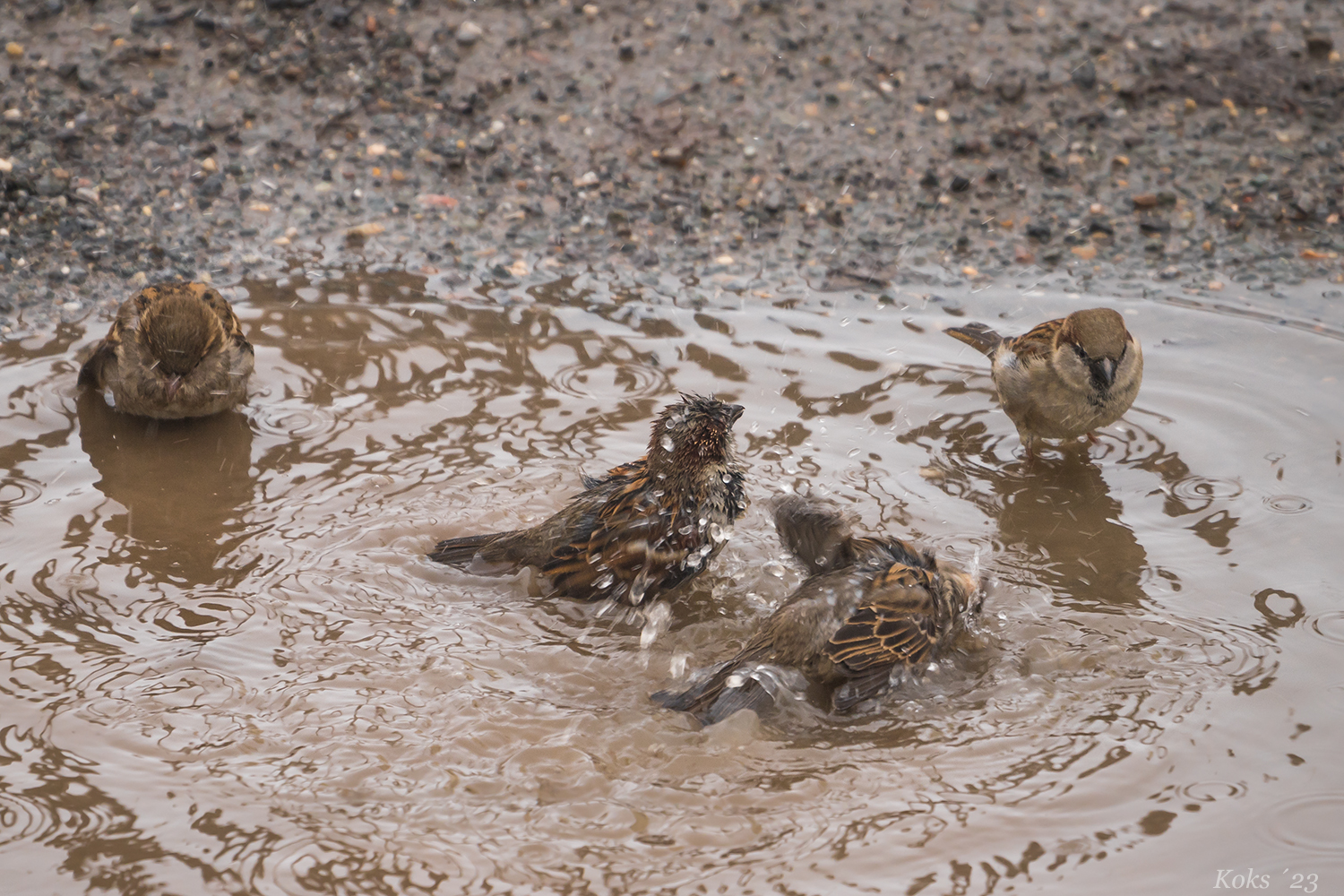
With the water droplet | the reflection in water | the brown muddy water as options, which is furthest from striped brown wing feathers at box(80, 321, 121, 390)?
the reflection in water

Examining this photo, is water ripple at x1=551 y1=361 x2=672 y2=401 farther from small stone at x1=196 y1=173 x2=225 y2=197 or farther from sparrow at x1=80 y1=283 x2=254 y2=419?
small stone at x1=196 y1=173 x2=225 y2=197

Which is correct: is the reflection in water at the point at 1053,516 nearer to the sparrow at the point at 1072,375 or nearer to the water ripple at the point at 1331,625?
the sparrow at the point at 1072,375

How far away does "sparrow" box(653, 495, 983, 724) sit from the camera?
428 centimetres

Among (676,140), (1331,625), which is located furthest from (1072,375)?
(676,140)

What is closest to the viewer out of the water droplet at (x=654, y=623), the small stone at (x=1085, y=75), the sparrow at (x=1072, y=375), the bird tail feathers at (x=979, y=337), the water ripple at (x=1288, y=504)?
the water droplet at (x=654, y=623)

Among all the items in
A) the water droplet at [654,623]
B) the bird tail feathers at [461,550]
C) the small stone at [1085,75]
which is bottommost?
the water droplet at [654,623]

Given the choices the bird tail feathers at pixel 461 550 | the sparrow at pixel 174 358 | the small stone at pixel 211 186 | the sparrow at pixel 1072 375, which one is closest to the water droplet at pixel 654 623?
the bird tail feathers at pixel 461 550

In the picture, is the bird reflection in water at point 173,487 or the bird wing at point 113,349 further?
the bird wing at point 113,349

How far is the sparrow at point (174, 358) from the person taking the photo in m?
5.77

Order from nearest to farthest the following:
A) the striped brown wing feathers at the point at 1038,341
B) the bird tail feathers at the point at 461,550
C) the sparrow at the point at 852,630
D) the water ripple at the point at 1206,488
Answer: the sparrow at the point at 852,630
the bird tail feathers at the point at 461,550
the water ripple at the point at 1206,488
the striped brown wing feathers at the point at 1038,341

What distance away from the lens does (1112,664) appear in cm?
448

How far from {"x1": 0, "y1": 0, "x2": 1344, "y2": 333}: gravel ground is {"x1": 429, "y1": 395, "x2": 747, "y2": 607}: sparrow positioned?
2.61 meters

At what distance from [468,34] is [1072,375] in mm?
5350

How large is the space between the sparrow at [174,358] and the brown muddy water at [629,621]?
0.69 ft
